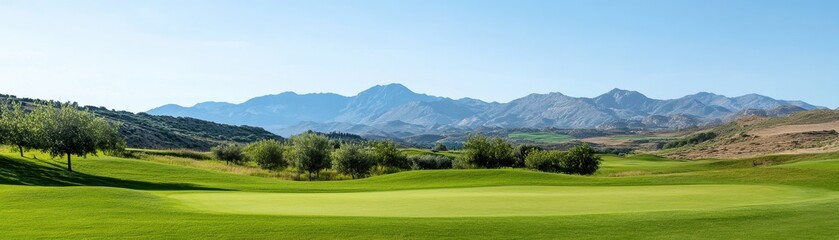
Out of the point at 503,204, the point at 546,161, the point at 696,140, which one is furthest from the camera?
the point at 696,140

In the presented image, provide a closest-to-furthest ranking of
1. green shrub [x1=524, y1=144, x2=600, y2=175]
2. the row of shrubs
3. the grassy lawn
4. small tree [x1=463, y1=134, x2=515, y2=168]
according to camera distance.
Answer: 1. the grassy lawn
2. the row of shrubs
3. green shrub [x1=524, y1=144, x2=600, y2=175]
4. small tree [x1=463, y1=134, x2=515, y2=168]

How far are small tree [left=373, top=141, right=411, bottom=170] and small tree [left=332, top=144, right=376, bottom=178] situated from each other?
585 centimetres

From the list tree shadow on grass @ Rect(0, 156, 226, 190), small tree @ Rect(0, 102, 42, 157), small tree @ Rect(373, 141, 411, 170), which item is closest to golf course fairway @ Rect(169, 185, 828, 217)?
tree shadow on grass @ Rect(0, 156, 226, 190)

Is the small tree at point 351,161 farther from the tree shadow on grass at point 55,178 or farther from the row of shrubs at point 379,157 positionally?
the tree shadow on grass at point 55,178

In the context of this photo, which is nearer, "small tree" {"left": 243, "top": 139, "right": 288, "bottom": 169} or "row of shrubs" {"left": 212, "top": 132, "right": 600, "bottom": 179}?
"row of shrubs" {"left": 212, "top": 132, "right": 600, "bottom": 179}

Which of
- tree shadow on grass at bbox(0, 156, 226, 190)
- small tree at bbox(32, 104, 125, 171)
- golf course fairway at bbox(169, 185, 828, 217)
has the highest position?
small tree at bbox(32, 104, 125, 171)

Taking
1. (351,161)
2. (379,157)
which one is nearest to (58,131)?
(351,161)

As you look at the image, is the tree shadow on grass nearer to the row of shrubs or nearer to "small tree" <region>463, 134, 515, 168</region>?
the row of shrubs

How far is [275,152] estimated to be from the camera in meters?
70.6

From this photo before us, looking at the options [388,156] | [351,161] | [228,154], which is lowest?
[351,161]

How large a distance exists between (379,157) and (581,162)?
23.3 metres

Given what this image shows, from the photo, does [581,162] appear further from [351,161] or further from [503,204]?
[503,204]

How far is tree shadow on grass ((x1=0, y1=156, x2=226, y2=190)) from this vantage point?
122 ft

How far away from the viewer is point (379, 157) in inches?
2830
